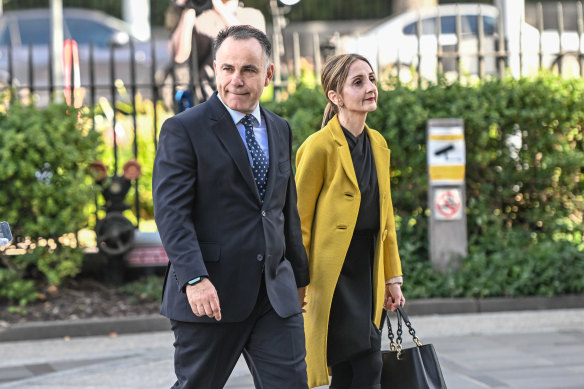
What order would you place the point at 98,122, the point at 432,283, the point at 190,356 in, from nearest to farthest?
1. the point at 190,356
2. the point at 432,283
3. the point at 98,122

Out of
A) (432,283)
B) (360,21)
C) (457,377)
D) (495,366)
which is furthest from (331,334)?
(360,21)

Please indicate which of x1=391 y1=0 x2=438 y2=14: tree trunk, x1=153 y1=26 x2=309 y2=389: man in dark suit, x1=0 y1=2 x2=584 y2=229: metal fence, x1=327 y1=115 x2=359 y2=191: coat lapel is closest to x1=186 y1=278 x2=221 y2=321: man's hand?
x1=153 y1=26 x2=309 y2=389: man in dark suit

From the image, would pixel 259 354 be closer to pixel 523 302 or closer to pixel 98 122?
pixel 523 302

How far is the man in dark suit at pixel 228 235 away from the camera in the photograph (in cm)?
328

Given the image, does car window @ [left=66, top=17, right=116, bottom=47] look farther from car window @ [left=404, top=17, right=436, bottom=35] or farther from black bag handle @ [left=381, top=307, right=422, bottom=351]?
black bag handle @ [left=381, top=307, right=422, bottom=351]

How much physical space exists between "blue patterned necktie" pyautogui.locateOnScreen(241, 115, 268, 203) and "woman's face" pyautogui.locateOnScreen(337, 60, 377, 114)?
2.55 feet

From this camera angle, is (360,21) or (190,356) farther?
(360,21)

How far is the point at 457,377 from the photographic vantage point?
5.64 meters

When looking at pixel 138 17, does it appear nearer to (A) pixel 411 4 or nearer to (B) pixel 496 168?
(A) pixel 411 4

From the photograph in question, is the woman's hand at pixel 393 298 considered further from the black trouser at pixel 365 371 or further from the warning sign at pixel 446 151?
the warning sign at pixel 446 151

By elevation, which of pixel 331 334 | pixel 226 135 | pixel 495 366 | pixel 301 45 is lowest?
pixel 495 366

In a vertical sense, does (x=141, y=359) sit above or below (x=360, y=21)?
below

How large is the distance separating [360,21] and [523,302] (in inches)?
738

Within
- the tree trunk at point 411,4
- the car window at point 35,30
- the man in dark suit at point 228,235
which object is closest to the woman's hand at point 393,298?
the man in dark suit at point 228,235
